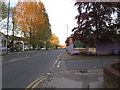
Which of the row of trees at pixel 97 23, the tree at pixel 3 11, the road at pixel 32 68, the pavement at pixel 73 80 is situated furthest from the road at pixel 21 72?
the tree at pixel 3 11

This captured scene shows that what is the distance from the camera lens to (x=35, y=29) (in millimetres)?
43219

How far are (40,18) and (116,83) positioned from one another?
3895 centimetres

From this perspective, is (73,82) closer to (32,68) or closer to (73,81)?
(73,81)

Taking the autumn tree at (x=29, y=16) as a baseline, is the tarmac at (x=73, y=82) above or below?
below

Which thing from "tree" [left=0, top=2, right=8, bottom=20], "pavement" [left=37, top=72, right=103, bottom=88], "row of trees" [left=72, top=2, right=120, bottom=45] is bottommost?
"pavement" [left=37, top=72, right=103, bottom=88]

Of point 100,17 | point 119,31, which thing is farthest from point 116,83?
point 119,31

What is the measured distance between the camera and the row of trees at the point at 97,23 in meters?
19.3

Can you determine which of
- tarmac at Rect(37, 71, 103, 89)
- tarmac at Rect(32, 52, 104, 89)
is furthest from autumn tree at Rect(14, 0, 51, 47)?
tarmac at Rect(37, 71, 103, 89)

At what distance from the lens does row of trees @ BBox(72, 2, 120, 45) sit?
63.3ft

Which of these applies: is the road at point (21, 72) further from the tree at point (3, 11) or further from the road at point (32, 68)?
the tree at point (3, 11)

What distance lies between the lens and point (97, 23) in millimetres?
19328

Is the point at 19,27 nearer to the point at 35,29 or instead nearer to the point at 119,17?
the point at 35,29

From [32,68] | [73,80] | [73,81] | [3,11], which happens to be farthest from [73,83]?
[3,11]

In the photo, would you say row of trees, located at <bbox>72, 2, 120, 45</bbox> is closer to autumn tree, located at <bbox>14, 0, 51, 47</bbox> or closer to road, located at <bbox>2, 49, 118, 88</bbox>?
road, located at <bbox>2, 49, 118, 88</bbox>
